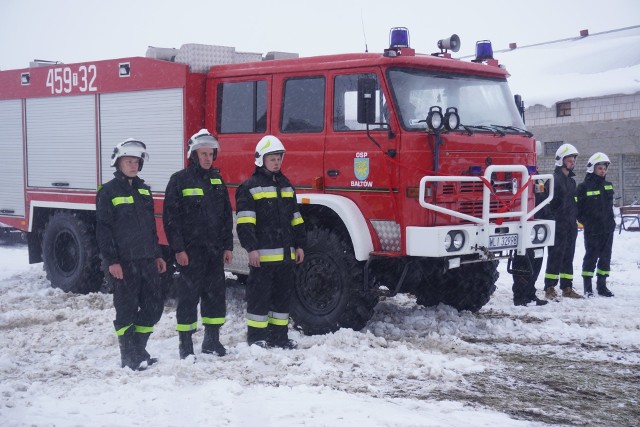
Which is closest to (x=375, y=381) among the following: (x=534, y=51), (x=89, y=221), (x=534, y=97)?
(x=89, y=221)

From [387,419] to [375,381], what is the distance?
1039 mm

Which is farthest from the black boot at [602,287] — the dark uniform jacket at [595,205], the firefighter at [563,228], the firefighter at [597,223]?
the dark uniform jacket at [595,205]

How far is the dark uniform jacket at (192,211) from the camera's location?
6.61m

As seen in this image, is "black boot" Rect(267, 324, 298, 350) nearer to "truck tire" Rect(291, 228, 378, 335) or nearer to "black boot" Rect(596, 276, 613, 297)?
"truck tire" Rect(291, 228, 378, 335)

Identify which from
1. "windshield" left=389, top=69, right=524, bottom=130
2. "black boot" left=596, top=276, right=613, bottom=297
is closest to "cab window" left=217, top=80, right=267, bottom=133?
"windshield" left=389, top=69, right=524, bottom=130

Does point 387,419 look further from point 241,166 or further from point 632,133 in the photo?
point 632,133

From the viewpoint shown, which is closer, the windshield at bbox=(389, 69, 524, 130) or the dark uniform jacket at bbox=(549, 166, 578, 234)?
the windshield at bbox=(389, 69, 524, 130)

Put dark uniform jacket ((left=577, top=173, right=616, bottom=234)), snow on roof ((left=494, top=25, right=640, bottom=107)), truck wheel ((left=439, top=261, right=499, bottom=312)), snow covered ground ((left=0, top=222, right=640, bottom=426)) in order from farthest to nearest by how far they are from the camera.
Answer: snow on roof ((left=494, top=25, right=640, bottom=107)), dark uniform jacket ((left=577, top=173, right=616, bottom=234)), truck wheel ((left=439, top=261, right=499, bottom=312)), snow covered ground ((left=0, top=222, right=640, bottom=426))

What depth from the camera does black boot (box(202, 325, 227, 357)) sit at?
269 inches

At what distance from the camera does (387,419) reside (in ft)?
16.4

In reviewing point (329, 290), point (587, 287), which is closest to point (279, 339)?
point (329, 290)

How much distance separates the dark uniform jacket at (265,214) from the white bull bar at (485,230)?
1.12 m

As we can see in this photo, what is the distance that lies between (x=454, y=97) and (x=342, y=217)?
1616 mm

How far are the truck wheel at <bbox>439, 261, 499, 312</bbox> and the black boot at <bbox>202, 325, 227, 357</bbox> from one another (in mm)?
2972
